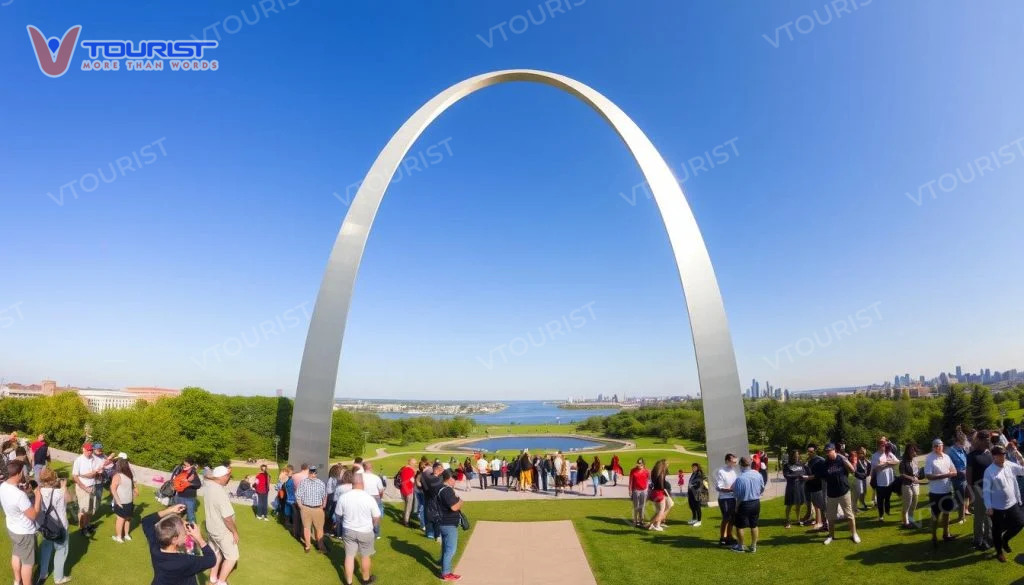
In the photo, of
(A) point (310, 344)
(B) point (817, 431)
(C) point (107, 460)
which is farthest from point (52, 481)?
(B) point (817, 431)

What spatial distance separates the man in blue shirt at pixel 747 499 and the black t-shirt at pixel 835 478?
131 centimetres

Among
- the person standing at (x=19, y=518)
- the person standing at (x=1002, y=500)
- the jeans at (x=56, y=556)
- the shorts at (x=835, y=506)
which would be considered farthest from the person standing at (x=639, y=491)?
the person standing at (x=19, y=518)

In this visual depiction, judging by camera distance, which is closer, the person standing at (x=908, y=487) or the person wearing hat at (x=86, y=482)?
the person wearing hat at (x=86, y=482)

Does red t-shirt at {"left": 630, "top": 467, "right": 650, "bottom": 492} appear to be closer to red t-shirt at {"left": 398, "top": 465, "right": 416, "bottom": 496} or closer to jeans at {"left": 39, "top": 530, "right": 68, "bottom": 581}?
red t-shirt at {"left": 398, "top": 465, "right": 416, "bottom": 496}

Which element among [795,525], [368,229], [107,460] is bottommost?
[795,525]

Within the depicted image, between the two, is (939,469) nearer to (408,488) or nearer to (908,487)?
(908,487)

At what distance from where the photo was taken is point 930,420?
5612 centimetres

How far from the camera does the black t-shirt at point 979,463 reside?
8.30 m

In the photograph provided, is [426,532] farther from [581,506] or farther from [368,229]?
[368,229]

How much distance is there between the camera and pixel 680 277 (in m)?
17.4

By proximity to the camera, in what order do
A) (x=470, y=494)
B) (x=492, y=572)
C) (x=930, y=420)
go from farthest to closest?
(x=930, y=420) < (x=470, y=494) < (x=492, y=572)

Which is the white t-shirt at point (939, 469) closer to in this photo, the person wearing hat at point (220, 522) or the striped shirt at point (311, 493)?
the striped shirt at point (311, 493)

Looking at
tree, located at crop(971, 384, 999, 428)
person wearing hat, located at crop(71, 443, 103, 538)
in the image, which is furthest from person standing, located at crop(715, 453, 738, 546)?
tree, located at crop(971, 384, 999, 428)

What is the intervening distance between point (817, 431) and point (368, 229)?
56.3 m
